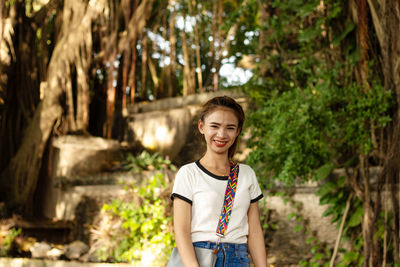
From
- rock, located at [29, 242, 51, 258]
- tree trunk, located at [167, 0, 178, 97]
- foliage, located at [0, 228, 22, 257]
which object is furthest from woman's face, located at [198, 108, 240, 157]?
tree trunk, located at [167, 0, 178, 97]

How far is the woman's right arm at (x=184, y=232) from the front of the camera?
1.41 m

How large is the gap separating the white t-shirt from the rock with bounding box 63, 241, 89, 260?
115 inches

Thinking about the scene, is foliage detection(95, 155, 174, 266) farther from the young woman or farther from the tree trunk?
the tree trunk

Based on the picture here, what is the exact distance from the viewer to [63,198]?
16.4ft

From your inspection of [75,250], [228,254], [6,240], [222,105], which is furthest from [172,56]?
[228,254]

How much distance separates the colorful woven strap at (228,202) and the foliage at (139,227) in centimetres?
223

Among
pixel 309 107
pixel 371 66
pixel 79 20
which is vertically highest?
pixel 79 20

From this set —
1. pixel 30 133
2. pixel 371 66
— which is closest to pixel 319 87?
pixel 371 66

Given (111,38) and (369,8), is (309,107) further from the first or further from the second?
(111,38)

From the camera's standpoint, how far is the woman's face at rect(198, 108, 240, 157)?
1.55 meters

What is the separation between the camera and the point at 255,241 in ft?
5.20

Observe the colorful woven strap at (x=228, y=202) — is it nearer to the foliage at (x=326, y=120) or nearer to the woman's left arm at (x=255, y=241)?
the woman's left arm at (x=255, y=241)

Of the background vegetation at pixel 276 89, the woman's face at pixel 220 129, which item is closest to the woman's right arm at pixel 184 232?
the woman's face at pixel 220 129

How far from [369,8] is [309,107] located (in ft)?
2.86
